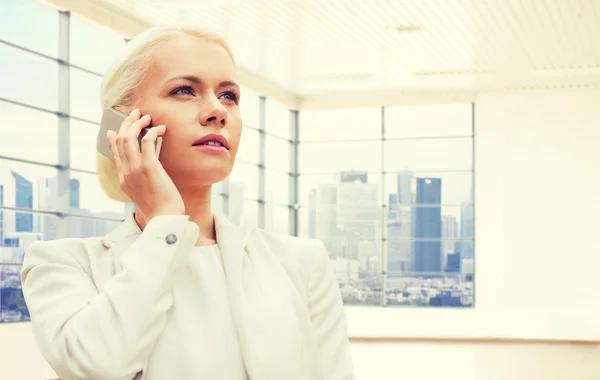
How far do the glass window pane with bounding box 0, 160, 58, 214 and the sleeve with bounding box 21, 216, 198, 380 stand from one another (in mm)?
11564

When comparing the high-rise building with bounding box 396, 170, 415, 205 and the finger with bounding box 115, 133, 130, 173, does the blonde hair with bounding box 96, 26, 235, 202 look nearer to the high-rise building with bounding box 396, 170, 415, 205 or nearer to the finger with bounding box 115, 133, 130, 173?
the finger with bounding box 115, 133, 130, 173

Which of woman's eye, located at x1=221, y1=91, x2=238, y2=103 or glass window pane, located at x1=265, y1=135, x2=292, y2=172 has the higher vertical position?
glass window pane, located at x1=265, y1=135, x2=292, y2=172

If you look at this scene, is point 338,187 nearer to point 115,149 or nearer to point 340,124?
point 340,124

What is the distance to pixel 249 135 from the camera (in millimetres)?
20078

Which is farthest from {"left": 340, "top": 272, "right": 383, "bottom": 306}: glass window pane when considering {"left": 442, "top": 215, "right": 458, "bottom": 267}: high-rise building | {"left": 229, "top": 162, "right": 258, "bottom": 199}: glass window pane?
{"left": 229, "top": 162, "right": 258, "bottom": 199}: glass window pane

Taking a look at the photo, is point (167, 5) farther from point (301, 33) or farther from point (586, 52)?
point (586, 52)

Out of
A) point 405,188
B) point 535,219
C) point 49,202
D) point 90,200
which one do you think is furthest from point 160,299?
point 405,188

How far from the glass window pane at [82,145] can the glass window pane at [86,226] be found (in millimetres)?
844

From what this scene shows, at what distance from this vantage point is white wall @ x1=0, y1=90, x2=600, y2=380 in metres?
20.3

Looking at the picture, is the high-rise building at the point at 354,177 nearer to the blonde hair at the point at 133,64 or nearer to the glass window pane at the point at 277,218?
the glass window pane at the point at 277,218

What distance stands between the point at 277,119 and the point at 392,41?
6.33 meters

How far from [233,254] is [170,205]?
0.50 feet

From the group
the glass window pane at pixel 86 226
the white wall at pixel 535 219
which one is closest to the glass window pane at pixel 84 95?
the glass window pane at pixel 86 226

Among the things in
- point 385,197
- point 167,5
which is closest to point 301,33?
point 167,5
